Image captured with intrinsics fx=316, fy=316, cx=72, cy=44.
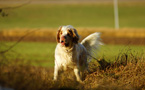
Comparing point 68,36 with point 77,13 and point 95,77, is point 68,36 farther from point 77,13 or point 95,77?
point 77,13

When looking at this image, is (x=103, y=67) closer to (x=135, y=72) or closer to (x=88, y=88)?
(x=135, y=72)

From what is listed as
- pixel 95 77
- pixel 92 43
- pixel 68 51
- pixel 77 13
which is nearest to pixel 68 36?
pixel 68 51

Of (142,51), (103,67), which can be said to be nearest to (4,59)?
(103,67)

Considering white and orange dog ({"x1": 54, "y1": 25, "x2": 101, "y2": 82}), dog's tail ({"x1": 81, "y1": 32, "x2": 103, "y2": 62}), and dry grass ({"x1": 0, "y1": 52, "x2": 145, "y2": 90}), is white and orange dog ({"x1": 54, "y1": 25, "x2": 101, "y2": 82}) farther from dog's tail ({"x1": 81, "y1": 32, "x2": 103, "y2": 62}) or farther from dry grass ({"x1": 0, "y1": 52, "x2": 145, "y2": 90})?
dog's tail ({"x1": 81, "y1": 32, "x2": 103, "y2": 62})

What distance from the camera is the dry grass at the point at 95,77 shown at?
5469 mm

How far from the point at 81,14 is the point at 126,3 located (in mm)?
12437

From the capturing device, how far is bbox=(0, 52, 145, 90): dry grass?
547cm

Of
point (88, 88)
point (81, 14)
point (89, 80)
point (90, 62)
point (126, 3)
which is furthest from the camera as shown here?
point (126, 3)

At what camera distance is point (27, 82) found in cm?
544

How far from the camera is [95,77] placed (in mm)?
7770

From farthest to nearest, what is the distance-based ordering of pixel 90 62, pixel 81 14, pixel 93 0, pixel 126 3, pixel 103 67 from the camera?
1. pixel 93 0
2. pixel 126 3
3. pixel 81 14
4. pixel 90 62
5. pixel 103 67

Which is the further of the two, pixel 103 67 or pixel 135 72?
pixel 103 67

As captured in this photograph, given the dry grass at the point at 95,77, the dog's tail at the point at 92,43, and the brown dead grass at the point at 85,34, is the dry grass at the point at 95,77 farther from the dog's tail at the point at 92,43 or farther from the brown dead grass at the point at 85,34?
the brown dead grass at the point at 85,34

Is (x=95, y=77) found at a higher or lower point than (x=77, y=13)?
higher
